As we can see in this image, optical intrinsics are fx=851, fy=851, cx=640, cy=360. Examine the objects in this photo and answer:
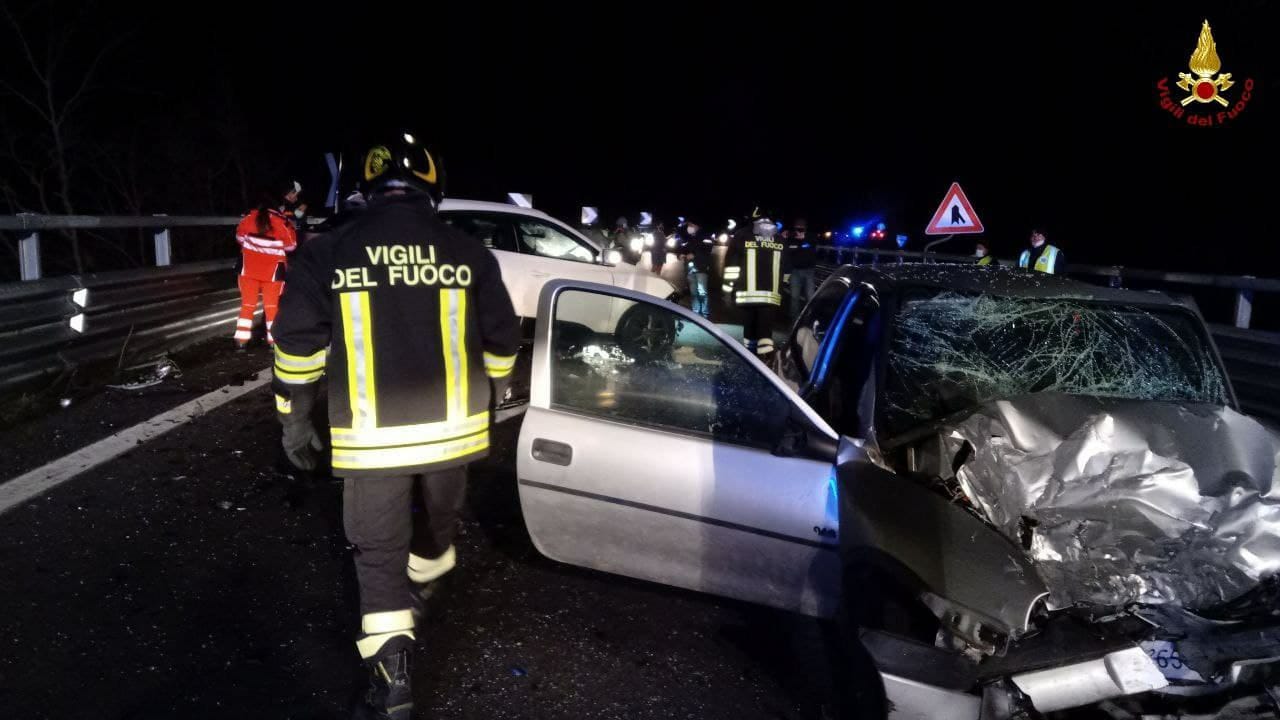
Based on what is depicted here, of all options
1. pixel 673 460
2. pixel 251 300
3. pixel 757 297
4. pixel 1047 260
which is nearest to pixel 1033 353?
pixel 673 460

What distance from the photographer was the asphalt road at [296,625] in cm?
287

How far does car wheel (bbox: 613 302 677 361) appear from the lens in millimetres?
3686

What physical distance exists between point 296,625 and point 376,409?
1.16m

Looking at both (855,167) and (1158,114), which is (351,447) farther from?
(855,167)

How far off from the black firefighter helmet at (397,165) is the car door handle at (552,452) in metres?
1.11

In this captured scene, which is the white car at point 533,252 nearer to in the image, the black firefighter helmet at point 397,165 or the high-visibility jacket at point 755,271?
the high-visibility jacket at point 755,271

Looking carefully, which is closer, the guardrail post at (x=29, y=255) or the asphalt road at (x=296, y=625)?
the asphalt road at (x=296, y=625)

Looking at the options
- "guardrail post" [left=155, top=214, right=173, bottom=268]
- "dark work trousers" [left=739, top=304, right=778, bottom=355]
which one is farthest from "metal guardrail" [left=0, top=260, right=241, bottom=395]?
"dark work trousers" [left=739, top=304, right=778, bottom=355]

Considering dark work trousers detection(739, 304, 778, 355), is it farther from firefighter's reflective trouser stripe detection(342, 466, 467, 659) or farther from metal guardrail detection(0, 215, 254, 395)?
firefighter's reflective trouser stripe detection(342, 466, 467, 659)

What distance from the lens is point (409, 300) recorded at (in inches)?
106

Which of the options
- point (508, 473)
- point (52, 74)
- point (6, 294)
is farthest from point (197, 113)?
point (508, 473)

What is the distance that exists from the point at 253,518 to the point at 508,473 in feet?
4.75

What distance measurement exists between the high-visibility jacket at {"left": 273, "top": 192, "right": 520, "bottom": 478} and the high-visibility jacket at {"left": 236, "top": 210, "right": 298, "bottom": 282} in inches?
218

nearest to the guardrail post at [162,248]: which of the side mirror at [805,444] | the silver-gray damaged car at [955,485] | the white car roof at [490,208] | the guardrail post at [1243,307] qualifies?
the white car roof at [490,208]
